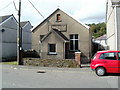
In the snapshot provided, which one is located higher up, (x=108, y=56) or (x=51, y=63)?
(x=108, y=56)

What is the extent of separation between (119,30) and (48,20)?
9.56m

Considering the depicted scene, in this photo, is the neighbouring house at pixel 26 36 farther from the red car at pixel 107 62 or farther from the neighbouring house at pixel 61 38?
the red car at pixel 107 62

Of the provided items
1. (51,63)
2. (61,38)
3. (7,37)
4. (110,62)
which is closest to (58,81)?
(110,62)

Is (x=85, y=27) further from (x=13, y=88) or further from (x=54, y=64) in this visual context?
(x=13, y=88)

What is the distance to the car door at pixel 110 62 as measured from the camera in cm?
1055

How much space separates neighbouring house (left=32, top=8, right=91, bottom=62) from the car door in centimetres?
790

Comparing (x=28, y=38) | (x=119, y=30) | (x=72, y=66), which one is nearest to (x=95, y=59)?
(x=72, y=66)

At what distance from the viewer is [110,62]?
34.8 feet

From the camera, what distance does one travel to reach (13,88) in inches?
286

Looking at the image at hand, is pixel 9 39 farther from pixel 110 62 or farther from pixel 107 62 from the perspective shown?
pixel 110 62

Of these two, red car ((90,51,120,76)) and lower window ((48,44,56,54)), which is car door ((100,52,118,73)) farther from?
lower window ((48,44,56,54))

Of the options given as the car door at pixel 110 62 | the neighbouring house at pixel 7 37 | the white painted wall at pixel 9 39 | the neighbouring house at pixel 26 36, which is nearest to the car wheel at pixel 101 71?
the car door at pixel 110 62

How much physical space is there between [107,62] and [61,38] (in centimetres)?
849

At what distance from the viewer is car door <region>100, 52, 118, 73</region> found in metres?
10.5
